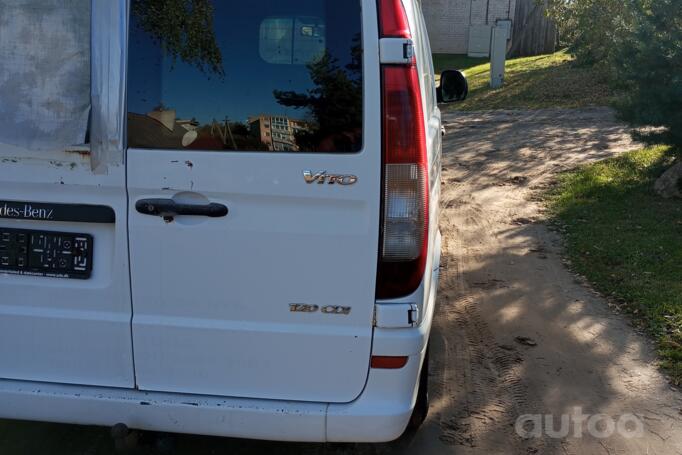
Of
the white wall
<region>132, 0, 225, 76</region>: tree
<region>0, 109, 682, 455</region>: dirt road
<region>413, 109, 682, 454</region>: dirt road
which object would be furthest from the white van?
the white wall

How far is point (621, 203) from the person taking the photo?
802 cm

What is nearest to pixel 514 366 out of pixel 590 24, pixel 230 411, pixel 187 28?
pixel 230 411

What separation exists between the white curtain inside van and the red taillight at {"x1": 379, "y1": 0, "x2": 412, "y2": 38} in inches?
43.0

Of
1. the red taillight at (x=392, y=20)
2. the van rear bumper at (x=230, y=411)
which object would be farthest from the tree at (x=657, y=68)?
Result: the van rear bumper at (x=230, y=411)

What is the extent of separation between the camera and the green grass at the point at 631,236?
204 inches

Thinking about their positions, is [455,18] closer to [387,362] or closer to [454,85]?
[454,85]

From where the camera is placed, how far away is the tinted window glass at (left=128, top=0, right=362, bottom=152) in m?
2.66

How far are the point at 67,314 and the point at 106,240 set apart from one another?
344 millimetres

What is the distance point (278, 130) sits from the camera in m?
2.66

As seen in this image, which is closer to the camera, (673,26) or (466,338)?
(466,338)

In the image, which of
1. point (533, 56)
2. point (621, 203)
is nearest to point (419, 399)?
point (621, 203)

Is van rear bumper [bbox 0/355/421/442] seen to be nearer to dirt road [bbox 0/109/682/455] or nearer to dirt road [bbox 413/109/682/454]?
dirt road [bbox 0/109/682/455]

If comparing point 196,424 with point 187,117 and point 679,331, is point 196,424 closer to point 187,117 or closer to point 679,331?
point 187,117

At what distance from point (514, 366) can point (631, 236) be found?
9.84ft
